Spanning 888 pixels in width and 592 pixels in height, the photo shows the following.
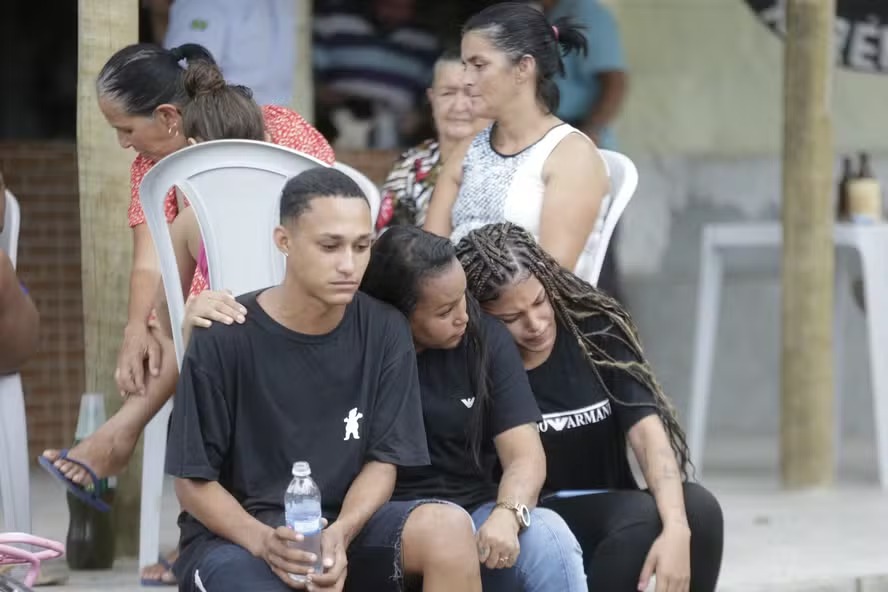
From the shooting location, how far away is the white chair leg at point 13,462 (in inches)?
209

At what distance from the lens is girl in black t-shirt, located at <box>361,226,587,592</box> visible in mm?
4309

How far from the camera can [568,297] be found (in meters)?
4.76

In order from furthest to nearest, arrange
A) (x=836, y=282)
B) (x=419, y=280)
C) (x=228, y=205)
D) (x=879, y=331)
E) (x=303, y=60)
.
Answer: (x=303, y=60)
(x=836, y=282)
(x=879, y=331)
(x=228, y=205)
(x=419, y=280)

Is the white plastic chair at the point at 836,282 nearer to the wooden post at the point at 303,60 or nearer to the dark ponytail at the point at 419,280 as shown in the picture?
the wooden post at the point at 303,60

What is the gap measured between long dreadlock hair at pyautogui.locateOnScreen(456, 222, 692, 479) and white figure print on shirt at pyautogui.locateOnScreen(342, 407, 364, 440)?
0.58m

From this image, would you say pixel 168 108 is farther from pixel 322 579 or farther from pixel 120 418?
pixel 322 579

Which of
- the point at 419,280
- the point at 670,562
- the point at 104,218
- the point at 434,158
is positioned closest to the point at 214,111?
the point at 104,218

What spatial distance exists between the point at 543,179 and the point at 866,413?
355cm

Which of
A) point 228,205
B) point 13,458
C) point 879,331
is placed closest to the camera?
point 228,205

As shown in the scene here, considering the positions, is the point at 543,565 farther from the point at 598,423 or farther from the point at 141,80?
the point at 141,80

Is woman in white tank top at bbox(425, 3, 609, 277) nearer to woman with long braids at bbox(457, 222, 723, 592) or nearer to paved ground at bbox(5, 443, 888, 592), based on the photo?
woman with long braids at bbox(457, 222, 723, 592)

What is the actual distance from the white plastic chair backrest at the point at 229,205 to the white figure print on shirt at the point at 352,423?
75cm

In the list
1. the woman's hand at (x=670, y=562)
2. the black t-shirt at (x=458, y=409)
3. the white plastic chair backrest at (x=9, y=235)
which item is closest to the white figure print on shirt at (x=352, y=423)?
the black t-shirt at (x=458, y=409)

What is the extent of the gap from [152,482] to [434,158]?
61.8 inches
